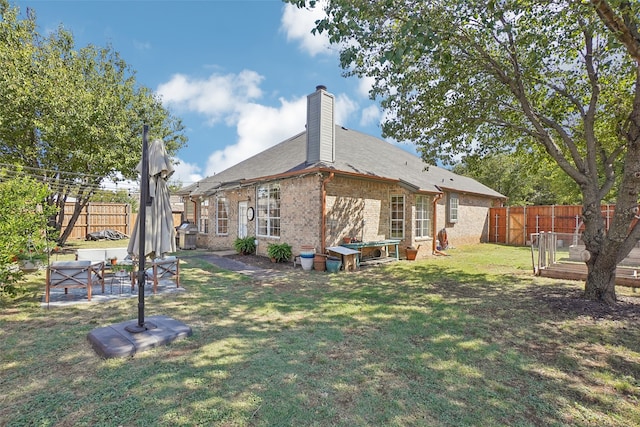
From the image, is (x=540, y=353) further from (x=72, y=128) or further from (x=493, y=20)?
(x=72, y=128)

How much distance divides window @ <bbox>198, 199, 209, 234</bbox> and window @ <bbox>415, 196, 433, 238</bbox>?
10.8 metres

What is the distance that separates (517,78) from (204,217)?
15.1 meters

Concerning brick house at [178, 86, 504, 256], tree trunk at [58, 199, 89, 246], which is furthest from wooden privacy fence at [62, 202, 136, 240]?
brick house at [178, 86, 504, 256]

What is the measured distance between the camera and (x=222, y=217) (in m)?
15.3

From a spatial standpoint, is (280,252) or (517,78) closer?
(517,78)

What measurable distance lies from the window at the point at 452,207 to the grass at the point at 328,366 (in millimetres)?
10891

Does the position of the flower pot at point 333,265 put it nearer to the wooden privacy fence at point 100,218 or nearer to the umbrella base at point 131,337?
the umbrella base at point 131,337

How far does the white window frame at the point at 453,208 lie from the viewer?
16922 millimetres

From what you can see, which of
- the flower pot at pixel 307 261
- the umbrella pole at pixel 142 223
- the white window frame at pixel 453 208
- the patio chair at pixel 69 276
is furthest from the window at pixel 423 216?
the patio chair at pixel 69 276

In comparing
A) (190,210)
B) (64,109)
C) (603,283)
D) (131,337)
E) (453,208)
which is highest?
(64,109)

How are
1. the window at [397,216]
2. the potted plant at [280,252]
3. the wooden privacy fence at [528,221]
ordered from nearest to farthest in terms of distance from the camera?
the potted plant at [280,252]
the window at [397,216]
the wooden privacy fence at [528,221]

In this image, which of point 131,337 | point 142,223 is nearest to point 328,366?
point 131,337

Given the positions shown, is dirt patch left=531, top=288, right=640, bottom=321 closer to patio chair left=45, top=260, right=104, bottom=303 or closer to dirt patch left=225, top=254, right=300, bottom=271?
dirt patch left=225, top=254, right=300, bottom=271

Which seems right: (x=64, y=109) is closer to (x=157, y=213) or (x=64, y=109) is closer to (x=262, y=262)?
(x=262, y=262)
